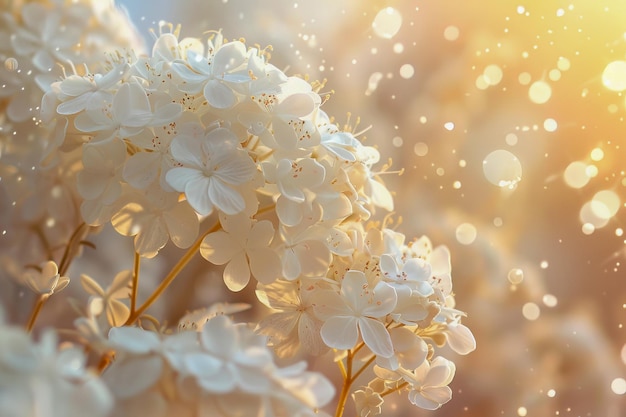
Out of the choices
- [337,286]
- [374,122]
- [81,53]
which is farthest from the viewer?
[374,122]

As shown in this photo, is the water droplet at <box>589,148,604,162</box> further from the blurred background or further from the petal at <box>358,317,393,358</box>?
the petal at <box>358,317,393,358</box>

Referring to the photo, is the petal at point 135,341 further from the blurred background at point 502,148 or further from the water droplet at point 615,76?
the water droplet at point 615,76

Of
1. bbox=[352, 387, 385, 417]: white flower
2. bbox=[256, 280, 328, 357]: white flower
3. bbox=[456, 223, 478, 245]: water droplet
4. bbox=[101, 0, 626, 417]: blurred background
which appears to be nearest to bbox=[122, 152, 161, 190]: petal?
bbox=[256, 280, 328, 357]: white flower

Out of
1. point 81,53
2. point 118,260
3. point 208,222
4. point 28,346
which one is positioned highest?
point 28,346

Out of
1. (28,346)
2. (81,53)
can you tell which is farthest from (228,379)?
(81,53)

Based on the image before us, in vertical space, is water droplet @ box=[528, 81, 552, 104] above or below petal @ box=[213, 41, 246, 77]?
above

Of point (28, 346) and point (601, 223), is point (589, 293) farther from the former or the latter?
point (28, 346)

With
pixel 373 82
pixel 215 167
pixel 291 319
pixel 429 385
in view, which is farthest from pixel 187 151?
pixel 373 82

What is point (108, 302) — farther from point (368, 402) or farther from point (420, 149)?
point (420, 149)
